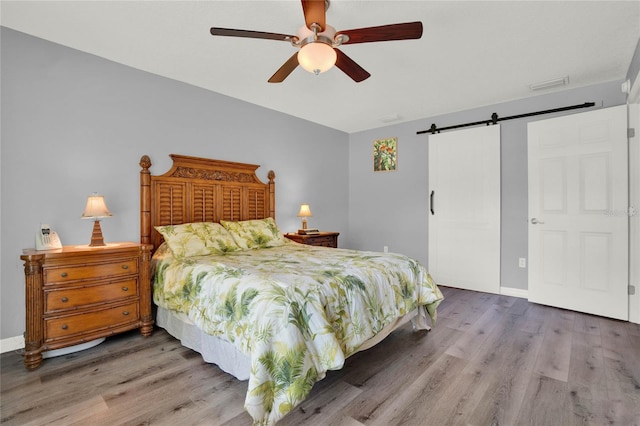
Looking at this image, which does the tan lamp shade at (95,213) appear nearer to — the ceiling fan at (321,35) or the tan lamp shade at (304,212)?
the ceiling fan at (321,35)

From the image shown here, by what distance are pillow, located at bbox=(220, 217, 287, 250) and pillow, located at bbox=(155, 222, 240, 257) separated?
0.39 feet

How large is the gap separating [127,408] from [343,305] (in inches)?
51.6

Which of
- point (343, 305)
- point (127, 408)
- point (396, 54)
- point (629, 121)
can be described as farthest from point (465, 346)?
point (629, 121)

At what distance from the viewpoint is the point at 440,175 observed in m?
4.41

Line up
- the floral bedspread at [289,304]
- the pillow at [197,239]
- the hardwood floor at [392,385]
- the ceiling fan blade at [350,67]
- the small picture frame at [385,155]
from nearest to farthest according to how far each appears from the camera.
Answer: the floral bedspread at [289,304], the hardwood floor at [392,385], the ceiling fan blade at [350,67], the pillow at [197,239], the small picture frame at [385,155]

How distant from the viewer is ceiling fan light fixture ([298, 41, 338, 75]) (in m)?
1.96

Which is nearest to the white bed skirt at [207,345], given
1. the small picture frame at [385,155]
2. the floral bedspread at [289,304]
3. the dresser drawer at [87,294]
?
the floral bedspread at [289,304]

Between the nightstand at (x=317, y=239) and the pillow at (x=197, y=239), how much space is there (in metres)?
1.18

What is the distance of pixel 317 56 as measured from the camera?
6.54 ft

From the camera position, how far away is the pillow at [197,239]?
2.78 m

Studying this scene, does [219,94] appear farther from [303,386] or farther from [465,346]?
[465,346]

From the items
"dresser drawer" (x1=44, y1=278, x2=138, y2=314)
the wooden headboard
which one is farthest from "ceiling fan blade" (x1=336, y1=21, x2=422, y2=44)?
"dresser drawer" (x1=44, y1=278, x2=138, y2=314)

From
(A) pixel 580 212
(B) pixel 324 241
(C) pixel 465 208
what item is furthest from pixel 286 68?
(A) pixel 580 212

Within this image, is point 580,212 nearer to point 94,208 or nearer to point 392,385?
point 392,385
